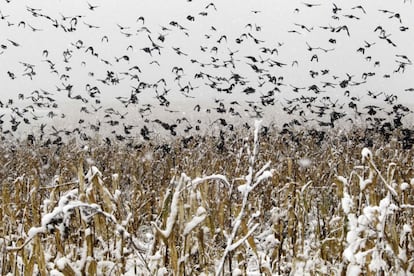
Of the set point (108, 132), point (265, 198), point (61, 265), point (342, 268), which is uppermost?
point (61, 265)

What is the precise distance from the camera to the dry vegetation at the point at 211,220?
5.35 feet

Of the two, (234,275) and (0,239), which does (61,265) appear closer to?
(234,275)

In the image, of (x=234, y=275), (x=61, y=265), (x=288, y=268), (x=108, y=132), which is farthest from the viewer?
(x=108, y=132)

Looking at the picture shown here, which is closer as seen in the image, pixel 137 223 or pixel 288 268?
pixel 288 268

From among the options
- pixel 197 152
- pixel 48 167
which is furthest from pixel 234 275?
pixel 48 167

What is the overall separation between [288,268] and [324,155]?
16.8 feet

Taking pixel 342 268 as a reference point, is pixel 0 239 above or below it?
below

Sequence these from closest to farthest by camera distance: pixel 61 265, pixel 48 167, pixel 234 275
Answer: pixel 61 265, pixel 234 275, pixel 48 167

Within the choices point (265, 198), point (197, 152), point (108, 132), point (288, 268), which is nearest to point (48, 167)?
point (197, 152)

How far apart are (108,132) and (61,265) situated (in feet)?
65.3

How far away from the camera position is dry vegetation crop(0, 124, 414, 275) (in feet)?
5.35

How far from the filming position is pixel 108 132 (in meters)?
21.2

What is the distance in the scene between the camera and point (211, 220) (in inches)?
97.7

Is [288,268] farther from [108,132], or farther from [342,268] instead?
[108,132]
